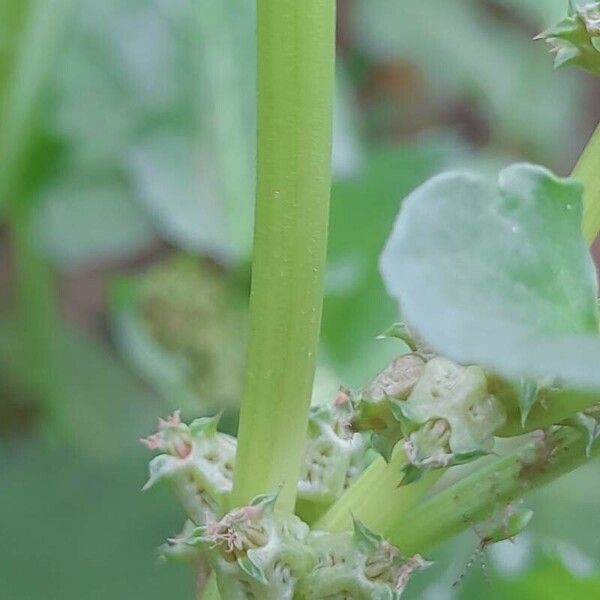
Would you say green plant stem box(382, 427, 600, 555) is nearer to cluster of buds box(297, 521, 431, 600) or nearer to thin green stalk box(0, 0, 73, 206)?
cluster of buds box(297, 521, 431, 600)

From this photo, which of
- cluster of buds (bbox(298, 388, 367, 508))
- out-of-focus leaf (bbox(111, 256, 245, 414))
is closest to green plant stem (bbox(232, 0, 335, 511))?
cluster of buds (bbox(298, 388, 367, 508))

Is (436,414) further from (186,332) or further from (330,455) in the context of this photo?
(186,332)

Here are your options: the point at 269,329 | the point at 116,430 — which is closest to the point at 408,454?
the point at 269,329

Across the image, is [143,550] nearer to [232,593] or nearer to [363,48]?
[232,593]

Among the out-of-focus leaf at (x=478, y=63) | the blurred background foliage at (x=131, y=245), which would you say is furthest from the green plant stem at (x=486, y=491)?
the out-of-focus leaf at (x=478, y=63)

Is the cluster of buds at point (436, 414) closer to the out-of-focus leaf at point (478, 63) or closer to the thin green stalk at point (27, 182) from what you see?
the thin green stalk at point (27, 182)

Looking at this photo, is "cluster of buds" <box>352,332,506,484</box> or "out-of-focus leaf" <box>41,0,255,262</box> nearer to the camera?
"cluster of buds" <box>352,332,506,484</box>
